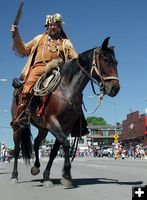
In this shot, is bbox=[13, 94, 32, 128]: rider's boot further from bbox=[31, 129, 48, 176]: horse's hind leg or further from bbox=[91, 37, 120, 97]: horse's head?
bbox=[91, 37, 120, 97]: horse's head

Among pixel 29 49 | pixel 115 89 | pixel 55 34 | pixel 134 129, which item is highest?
pixel 134 129

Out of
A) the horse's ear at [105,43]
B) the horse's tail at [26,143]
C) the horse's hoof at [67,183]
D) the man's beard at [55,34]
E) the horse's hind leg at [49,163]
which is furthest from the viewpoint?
the horse's tail at [26,143]

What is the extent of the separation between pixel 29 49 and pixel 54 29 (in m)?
0.84

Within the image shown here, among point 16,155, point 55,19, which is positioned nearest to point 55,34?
point 55,19

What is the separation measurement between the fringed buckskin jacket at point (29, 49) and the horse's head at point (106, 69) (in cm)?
128

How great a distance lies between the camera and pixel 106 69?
8.39 m

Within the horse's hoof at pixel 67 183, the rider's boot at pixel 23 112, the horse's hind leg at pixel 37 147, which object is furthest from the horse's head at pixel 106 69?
the horse's hind leg at pixel 37 147

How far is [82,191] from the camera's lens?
25.9 ft

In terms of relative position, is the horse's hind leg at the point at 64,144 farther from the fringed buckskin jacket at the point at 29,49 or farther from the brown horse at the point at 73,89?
the fringed buckskin jacket at the point at 29,49

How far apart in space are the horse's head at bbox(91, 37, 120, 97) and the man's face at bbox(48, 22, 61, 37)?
1.51 meters

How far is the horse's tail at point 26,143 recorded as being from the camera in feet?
35.5

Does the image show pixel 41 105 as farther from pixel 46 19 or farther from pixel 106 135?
pixel 106 135

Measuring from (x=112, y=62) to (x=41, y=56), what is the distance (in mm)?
1905

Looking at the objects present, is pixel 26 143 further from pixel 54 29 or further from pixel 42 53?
pixel 54 29
